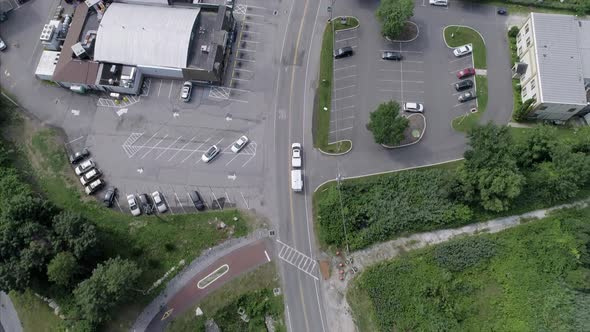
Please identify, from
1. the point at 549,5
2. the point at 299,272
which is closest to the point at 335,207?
the point at 299,272

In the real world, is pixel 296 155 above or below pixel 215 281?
above

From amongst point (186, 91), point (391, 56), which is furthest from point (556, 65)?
point (186, 91)

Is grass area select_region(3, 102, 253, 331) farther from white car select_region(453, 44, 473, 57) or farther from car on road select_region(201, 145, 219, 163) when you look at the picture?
white car select_region(453, 44, 473, 57)

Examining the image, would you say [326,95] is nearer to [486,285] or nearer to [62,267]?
[486,285]

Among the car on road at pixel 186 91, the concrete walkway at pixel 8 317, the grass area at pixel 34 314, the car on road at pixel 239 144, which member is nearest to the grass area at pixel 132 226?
the grass area at pixel 34 314

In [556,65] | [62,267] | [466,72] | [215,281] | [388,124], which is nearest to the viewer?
[62,267]

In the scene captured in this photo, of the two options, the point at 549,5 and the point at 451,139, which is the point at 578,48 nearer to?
the point at 549,5
